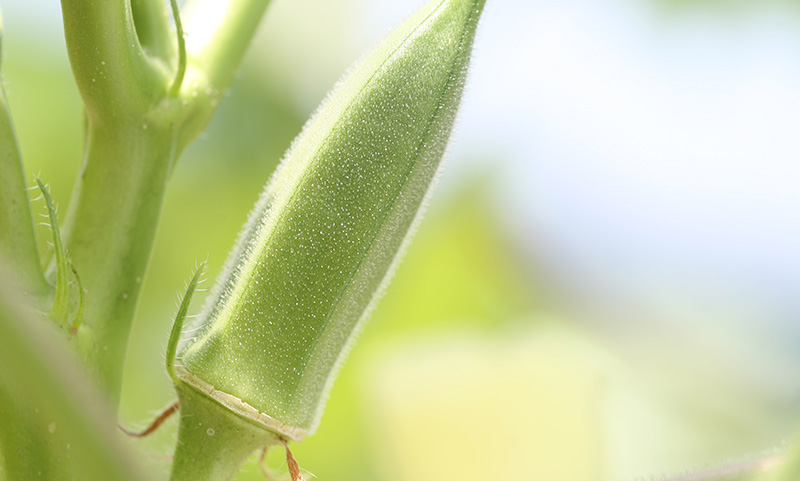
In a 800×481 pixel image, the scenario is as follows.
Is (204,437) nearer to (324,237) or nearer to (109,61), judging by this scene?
(324,237)

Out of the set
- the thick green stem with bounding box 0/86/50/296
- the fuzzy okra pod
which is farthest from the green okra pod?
the thick green stem with bounding box 0/86/50/296

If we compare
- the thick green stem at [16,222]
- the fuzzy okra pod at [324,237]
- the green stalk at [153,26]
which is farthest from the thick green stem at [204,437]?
the green stalk at [153,26]

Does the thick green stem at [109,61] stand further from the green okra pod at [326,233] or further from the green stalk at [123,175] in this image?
the green okra pod at [326,233]

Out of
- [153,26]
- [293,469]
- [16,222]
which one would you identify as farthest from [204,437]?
[153,26]

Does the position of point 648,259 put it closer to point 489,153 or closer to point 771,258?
point 771,258

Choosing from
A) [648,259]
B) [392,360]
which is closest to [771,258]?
[648,259]

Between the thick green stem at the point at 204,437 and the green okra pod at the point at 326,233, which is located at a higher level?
the green okra pod at the point at 326,233

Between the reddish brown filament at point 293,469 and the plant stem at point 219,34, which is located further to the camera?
the plant stem at point 219,34
